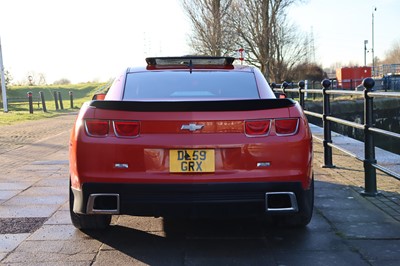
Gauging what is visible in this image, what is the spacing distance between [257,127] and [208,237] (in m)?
1.20

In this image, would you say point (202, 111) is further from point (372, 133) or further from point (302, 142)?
point (372, 133)

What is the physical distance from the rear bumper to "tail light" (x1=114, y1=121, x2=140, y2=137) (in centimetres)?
39

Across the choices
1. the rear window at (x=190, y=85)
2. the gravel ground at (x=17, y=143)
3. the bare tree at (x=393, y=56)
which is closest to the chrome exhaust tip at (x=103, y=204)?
the rear window at (x=190, y=85)

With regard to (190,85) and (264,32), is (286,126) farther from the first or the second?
(264,32)

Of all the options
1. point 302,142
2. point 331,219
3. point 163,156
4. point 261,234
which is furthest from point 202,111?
point 331,219

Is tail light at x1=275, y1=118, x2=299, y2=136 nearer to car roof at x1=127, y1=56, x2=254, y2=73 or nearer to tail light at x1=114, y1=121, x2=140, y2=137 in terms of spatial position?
tail light at x1=114, y1=121, x2=140, y2=137

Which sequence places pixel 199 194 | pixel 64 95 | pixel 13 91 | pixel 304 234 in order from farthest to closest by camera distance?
pixel 64 95 → pixel 13 91 → pixel 304 234 → pixel 199 194

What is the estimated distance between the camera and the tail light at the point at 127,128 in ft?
12.6

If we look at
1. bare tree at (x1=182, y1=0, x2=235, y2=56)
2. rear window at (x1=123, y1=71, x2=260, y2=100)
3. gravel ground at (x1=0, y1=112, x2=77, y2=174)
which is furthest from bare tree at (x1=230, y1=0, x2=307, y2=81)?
rear window at (x1=123, y1=71, x2=260, y2=100)

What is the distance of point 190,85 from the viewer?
4.79m

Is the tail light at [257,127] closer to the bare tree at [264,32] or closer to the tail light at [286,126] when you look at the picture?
the tail light at [286,126]

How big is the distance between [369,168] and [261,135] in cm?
242

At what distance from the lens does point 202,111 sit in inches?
152

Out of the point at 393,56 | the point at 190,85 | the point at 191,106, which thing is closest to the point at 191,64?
the point at 190,85
